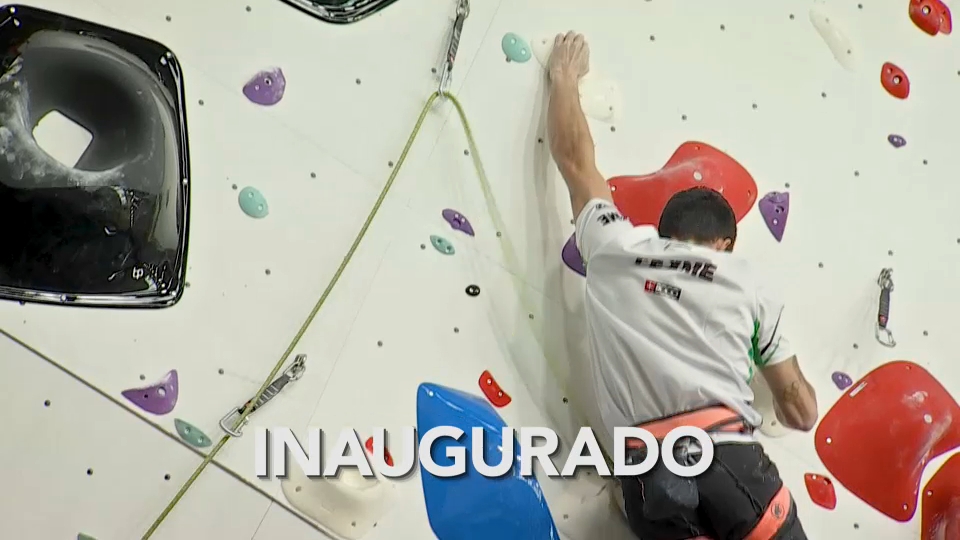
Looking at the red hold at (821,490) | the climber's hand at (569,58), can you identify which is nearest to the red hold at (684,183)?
the climber's hand at (569,58)

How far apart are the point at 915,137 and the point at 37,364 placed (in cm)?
192

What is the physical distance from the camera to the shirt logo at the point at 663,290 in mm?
1535

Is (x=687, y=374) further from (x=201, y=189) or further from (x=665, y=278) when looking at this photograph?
(x=201, y=189)

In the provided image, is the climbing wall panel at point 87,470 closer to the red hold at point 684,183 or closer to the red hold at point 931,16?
the red hold at point 684,183

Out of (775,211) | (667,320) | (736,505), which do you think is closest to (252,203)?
(667,320)

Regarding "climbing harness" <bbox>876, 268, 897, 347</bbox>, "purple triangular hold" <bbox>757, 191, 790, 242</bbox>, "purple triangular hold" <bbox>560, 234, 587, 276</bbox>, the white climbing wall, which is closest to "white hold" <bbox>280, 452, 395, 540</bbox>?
the white climbing wall

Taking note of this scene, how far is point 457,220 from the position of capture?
172 cm

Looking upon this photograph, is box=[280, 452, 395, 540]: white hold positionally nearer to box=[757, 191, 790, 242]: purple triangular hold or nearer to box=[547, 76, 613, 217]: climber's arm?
box=[547, 76, 613, 217]: climber's arm

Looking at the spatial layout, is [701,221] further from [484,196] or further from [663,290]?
[484,196]

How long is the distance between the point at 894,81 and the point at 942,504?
967 millimetres

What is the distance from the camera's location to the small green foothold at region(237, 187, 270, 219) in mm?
1599

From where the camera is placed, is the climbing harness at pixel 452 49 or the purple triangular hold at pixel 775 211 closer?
the climbing harness at pixel 452 49

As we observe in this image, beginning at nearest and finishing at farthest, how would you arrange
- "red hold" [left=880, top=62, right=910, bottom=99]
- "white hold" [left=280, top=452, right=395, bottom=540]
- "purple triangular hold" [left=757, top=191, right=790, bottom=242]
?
"white hold" [left=280, top=452, right=395, bottom=540] → "purple triangular hold" [left=757, top=191, right=790, bottom=242] → "red hold" [left=880, top=62, right=910, bottom=99]

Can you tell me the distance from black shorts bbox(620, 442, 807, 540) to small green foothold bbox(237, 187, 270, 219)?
0.84m
